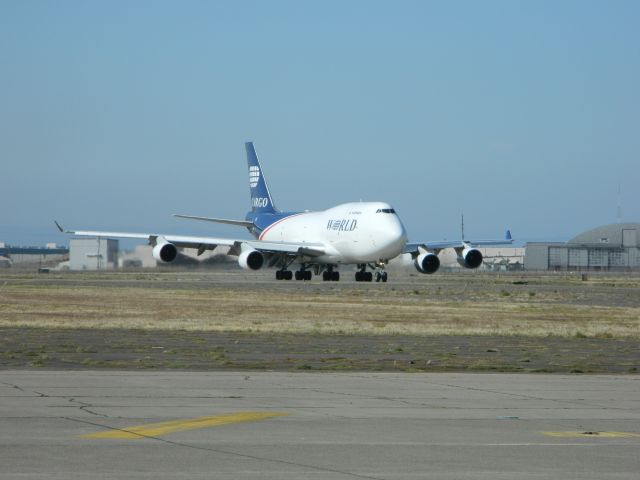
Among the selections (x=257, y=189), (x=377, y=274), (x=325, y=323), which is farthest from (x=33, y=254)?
(x=325, y=323)

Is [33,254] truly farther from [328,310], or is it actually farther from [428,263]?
[328,310]

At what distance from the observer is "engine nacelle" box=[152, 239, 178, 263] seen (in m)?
67.1

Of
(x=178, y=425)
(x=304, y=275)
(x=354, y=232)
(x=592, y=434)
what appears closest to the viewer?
(x=592, y=434)

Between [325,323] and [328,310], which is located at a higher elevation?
[328,310]

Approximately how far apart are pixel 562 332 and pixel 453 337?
3345 mm

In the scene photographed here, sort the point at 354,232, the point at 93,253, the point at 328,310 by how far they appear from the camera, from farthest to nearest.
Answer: the point at 93,253 → the point at 354,232 → the point at 328,310

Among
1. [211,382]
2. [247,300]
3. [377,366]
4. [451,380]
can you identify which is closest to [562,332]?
[377,366]

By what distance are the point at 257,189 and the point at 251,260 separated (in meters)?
16.9

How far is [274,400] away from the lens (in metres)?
14.9

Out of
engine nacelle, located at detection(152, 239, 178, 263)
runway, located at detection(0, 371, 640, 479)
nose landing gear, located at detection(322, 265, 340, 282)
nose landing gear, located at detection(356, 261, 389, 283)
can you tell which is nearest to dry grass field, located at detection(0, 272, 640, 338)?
engine nacelle, located at detection(152, 239, 178, 263)

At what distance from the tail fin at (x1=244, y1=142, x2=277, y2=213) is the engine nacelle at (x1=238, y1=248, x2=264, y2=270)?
14247 millimetres

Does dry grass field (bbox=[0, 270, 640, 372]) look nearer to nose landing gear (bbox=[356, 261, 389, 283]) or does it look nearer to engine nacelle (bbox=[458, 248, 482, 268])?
nose landing gear (bbox=[356, 261, 389, 283])

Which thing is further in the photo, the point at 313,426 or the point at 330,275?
the point at 330,275

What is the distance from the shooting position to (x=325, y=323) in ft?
103
